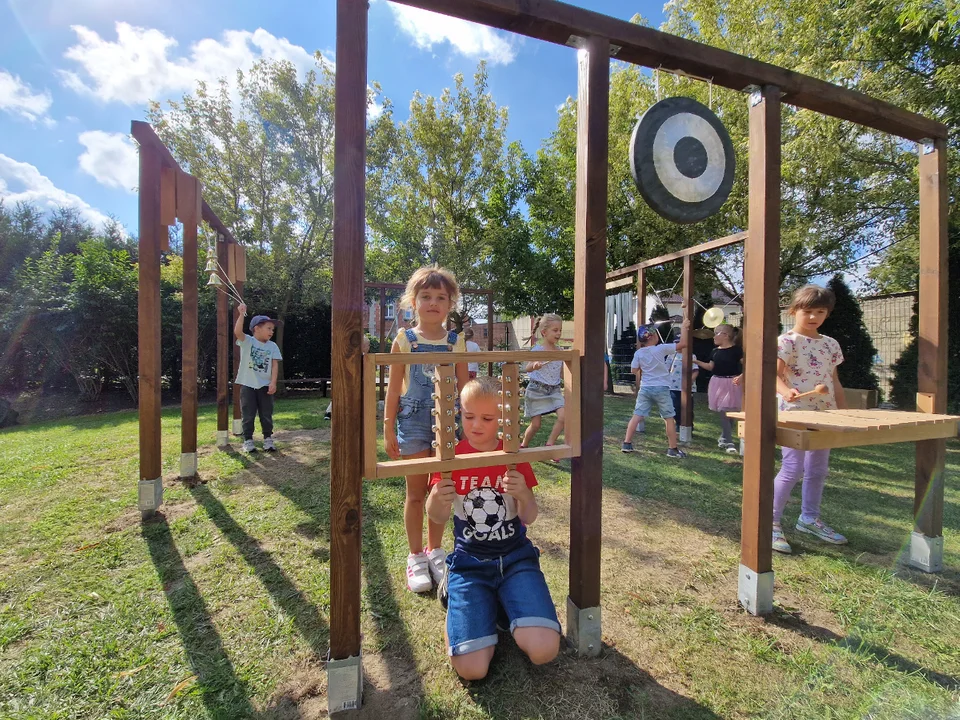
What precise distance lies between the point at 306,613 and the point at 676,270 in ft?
39.5

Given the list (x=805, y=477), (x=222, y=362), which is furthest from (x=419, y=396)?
(x=222, y=362)

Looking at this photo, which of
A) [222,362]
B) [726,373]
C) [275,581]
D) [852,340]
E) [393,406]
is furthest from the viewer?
[852,340]

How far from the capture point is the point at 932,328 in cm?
269

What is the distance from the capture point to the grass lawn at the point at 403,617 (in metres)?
1.63

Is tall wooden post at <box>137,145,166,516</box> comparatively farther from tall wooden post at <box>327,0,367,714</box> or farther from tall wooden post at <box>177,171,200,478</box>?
tall wooden post at <box>327,0,367,714</box>

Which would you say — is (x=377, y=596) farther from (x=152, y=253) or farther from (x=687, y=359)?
(x=687, y=359)

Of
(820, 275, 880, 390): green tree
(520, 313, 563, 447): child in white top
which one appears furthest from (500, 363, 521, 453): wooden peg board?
(820, 275, 880, 390): green tree

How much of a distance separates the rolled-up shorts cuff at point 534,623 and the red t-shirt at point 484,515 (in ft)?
0.84

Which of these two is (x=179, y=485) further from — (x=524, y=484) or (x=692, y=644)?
(x=692, y=644)

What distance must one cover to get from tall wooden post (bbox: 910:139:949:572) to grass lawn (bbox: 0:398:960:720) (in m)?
0.22

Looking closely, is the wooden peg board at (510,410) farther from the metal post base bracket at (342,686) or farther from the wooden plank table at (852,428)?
the wooden plank table at (852,428)

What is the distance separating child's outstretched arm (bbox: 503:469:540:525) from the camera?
6.09ft

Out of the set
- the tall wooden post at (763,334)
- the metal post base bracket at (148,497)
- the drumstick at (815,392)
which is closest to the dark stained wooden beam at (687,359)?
the drumstick at (815,392)

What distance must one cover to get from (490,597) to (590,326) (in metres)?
1.18
